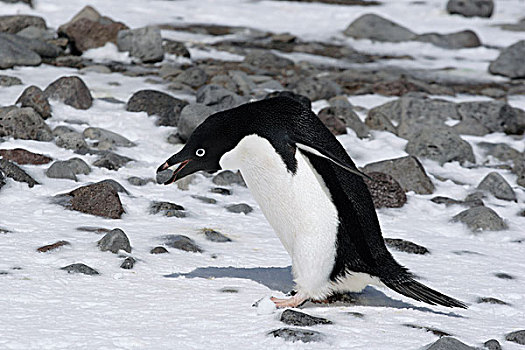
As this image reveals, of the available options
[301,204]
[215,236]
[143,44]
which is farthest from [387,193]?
[143,44]

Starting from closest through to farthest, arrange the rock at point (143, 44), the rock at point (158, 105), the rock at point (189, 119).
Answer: the rock at point (189, 119) < the rock at point (158, 105) < the rock at point (143, 44)

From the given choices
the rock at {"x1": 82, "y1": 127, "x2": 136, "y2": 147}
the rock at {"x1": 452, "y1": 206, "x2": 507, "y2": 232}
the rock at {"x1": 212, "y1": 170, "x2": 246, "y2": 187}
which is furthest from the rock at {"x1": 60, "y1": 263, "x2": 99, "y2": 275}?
the rock at {"x1": 82, "y1": 127, "x2": 136, "y2": 147}

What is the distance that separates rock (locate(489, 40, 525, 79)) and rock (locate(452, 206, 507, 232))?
5.30 metres

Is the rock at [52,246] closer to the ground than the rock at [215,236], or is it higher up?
higher up

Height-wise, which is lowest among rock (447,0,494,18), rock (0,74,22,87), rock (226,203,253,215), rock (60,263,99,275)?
rock (226,203,253,215)

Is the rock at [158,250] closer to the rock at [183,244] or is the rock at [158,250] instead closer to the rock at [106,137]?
the rock at [183,244]

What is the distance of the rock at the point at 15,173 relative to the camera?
14.4 feet

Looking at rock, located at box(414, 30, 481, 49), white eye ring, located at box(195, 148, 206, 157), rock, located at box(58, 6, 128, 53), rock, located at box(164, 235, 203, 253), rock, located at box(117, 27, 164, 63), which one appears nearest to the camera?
white eye ring, located at box(195, 148, 206, 157)

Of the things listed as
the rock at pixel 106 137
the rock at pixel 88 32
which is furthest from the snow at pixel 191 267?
the rock at pixel 88 32

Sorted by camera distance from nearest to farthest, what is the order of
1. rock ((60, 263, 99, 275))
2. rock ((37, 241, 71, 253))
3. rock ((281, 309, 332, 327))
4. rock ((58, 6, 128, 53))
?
rock ((281, 309, 332, 327))
rock ((60, 263, 99, 275))
rock ((37, 241, 71, 253))
rock ((58, 6, 128, 53))

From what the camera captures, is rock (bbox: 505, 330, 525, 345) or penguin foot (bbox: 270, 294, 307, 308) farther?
penguin foot (bbox: 270, 294, 307, 308)

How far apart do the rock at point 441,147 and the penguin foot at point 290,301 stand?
10.5ft

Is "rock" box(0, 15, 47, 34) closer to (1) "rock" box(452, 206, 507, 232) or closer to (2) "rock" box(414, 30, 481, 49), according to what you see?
(2) "rock" box(414, 30, 481, 49)

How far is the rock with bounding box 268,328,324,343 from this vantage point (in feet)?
8.63
